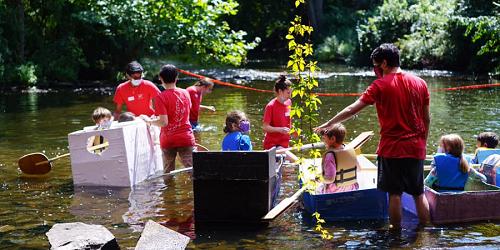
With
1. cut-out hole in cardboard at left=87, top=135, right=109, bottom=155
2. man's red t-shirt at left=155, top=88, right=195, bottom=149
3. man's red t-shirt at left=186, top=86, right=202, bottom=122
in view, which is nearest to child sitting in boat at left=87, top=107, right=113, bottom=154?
cut-out hole in cardboard at left=87, top=135, right=109, bottom=155

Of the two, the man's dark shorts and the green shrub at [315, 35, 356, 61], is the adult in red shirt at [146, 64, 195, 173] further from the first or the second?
the green shrub at [315, 35, 356, 61]

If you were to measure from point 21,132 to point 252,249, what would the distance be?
9774mm

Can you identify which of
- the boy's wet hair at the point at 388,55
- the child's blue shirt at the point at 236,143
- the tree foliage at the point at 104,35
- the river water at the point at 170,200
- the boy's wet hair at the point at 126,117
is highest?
the tree foliage at the point at 104,35

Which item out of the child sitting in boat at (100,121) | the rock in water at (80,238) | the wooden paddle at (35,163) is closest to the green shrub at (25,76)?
the wooden paddle at (35,163)

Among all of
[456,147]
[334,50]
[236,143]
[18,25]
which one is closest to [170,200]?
[236,143]

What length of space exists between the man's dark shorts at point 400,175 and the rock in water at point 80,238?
102 inches

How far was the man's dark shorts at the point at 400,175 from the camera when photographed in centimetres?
749

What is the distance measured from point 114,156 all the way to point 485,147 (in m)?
4.62

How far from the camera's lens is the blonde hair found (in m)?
8.22

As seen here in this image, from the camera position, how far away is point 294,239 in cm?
780

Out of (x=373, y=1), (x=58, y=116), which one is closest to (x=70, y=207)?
(x=58, y=116)

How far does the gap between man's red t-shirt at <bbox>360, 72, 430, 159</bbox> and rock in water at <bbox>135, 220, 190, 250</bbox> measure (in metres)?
2.10

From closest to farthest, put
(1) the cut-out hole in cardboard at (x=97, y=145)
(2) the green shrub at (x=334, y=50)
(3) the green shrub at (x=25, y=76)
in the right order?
1. (1) the cut-out hole in cardboard at (x=97, y=145)
2. (3) the green shrub at (x=25, y=76)
3. (2) the green shrub at (x=334, y=50)

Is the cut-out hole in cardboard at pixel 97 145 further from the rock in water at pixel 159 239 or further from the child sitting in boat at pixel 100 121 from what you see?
the rock in water at pixel 159 239
